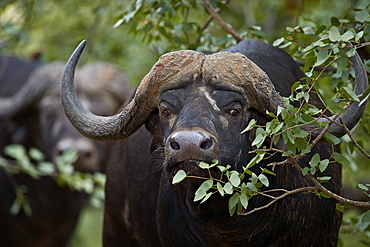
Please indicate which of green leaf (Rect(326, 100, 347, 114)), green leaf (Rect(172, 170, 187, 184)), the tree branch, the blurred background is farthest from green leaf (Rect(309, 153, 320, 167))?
the blurred background

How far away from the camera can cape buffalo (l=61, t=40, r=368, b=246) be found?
132 inches

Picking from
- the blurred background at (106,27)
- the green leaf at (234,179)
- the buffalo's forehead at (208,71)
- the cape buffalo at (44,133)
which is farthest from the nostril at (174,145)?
the cape buffalo at (44,133)

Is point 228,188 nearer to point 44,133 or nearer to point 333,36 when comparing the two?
point 333,36

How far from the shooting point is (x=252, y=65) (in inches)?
140

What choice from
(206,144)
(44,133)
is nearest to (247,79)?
(206,144)

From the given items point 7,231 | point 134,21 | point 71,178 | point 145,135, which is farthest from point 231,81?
point 7,231

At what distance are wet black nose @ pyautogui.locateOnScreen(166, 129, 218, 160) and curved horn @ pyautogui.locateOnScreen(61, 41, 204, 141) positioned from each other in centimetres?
45

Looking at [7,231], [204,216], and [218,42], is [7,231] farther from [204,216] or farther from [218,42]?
[204,216]

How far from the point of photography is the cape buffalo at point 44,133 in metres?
8.15

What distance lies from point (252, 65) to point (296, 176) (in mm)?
740

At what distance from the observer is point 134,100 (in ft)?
12.3

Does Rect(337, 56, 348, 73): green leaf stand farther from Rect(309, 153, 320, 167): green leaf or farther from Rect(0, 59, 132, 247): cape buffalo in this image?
Rect(0, 59, 132, 247): cape buffalo

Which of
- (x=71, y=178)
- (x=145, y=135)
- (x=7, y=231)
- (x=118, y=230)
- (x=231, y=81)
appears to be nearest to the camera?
(x=231, y=81)

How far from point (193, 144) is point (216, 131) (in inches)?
8.9
